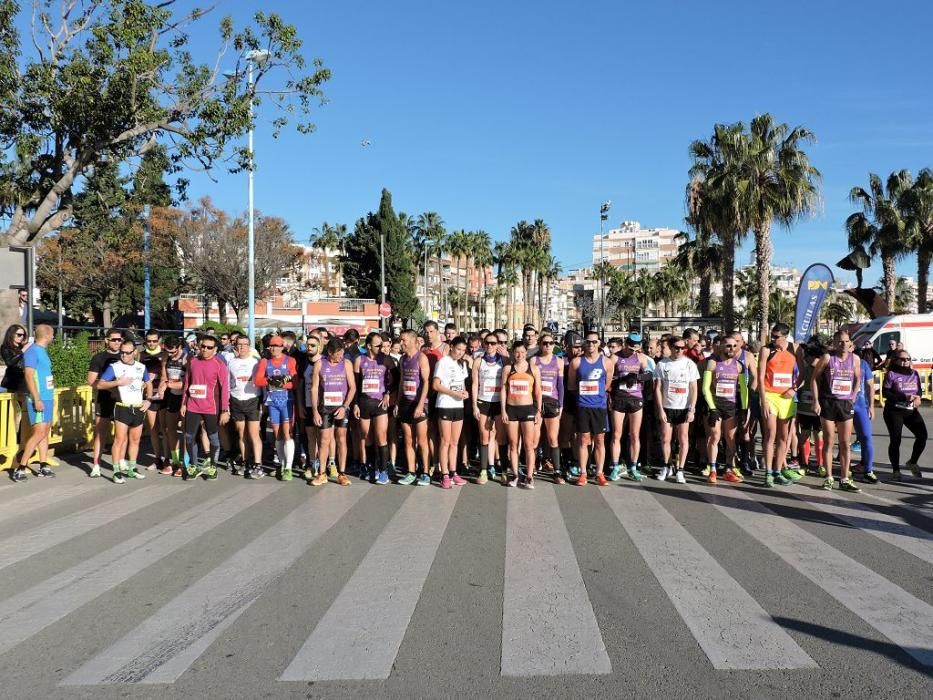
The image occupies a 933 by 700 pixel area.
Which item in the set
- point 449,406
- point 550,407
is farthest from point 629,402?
point 449,406

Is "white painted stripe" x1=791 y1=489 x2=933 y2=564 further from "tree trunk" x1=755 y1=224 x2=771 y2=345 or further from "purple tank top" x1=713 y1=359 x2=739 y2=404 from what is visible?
"tree trunk" x1=755 y1=224 x2=771 y2=345

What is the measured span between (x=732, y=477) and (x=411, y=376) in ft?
14.0

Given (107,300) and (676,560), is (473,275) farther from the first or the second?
(676,560)

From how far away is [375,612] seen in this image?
15.2 feet

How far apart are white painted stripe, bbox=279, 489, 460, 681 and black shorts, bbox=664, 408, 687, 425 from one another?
3.77 metres

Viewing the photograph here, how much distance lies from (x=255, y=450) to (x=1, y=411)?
354 centimetres

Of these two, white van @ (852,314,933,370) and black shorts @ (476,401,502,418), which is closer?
black shorts @ (476,401,502,418)

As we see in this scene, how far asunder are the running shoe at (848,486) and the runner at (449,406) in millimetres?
4569

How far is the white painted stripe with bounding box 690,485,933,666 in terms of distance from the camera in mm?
4273

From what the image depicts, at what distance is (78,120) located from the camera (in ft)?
57.5

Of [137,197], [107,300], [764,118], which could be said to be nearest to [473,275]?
[107,300]

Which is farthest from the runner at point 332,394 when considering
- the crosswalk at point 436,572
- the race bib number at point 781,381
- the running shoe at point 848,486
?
the running shoe at point 848,486

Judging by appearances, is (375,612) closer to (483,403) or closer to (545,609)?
(545,609)

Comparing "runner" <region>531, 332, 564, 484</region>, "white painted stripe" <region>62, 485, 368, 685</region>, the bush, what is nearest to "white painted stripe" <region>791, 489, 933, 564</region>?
"runner" <region>531, 332, 564, 484</region>
